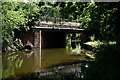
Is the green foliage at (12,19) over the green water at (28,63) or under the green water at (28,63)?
over

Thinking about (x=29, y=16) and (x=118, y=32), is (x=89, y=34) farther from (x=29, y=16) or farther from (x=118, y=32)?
(x=118, y=32)

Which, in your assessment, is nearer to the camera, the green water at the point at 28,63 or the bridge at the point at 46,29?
the green water at the point at 28,63

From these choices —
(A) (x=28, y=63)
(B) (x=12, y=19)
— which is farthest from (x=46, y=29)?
(A) (x=28, y=63)

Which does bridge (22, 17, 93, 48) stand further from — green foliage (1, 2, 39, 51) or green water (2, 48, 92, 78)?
green water (2, 48, 92, 78)

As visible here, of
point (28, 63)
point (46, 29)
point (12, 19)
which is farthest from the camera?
point (46, 29)

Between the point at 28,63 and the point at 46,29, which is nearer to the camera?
the point at 28,63

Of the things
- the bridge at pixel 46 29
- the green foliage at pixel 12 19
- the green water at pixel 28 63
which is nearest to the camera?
the green water at pixel 28 63

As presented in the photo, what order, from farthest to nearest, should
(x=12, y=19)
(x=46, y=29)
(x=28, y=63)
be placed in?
(x=46, y=29) < (x=12, y=19) < (x=28, y=63)

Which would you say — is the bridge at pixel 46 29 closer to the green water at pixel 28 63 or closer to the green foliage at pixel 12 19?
the green foliage at pixel 12 19

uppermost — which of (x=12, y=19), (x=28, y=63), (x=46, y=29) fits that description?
(x=12, y=19)

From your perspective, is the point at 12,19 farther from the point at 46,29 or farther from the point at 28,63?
the point at 46,29

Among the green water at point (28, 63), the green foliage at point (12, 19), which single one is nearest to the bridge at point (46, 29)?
the green foliage at point (12, 19)

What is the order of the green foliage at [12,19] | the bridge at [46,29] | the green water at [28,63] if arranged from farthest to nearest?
the bridge at [46,29]
the green foliage at [12,19]
the green water at [28,63]

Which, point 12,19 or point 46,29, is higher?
point 12,19
